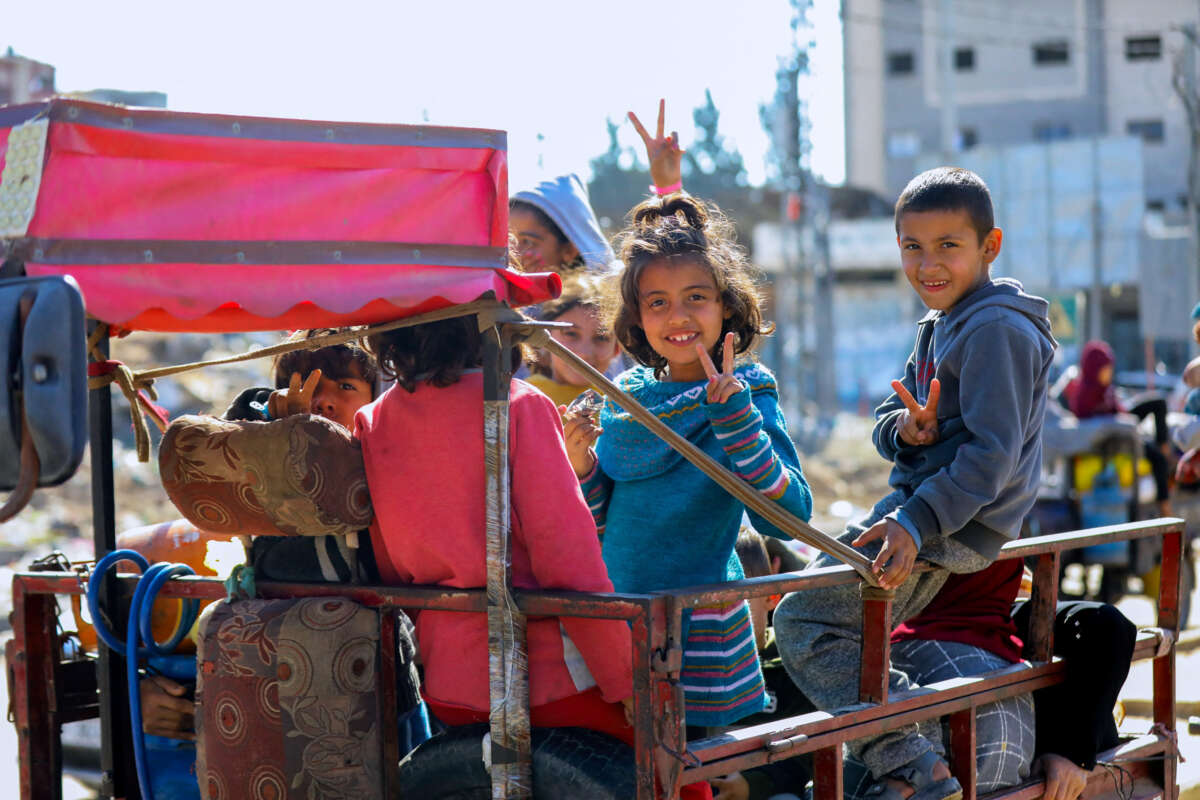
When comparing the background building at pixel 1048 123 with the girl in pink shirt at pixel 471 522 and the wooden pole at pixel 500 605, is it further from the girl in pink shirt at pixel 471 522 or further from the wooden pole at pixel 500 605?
the wooden pole at pixel 500 605

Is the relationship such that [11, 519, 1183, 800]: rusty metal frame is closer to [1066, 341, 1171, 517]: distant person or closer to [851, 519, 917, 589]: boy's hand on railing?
[851, 519, 917, 589]: boy's hand on railing

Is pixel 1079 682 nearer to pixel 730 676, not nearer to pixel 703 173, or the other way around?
pixel 730 676

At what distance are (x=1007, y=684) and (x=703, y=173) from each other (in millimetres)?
44440

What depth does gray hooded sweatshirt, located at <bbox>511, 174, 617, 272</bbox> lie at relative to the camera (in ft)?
14.1

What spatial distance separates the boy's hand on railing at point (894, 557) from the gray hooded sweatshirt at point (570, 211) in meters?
1.80

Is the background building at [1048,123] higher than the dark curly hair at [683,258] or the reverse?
higher

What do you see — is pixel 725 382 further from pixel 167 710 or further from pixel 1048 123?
pixel 1048 123

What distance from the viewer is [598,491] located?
10.4 feet

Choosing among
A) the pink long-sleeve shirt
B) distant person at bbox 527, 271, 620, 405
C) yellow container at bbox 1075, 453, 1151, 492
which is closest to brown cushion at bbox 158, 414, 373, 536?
the pink long-sleeve shirt

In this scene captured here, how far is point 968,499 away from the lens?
8.92 feet

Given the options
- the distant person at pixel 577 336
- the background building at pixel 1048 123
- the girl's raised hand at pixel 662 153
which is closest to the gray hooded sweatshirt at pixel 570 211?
the distant person at pixel 577 336

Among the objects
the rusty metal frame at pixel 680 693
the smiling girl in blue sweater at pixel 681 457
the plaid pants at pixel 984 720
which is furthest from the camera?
the plaid pants at pixel 984 720

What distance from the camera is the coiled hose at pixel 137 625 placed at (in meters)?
2.67

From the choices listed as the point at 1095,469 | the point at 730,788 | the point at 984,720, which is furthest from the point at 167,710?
the point at 1095,469
